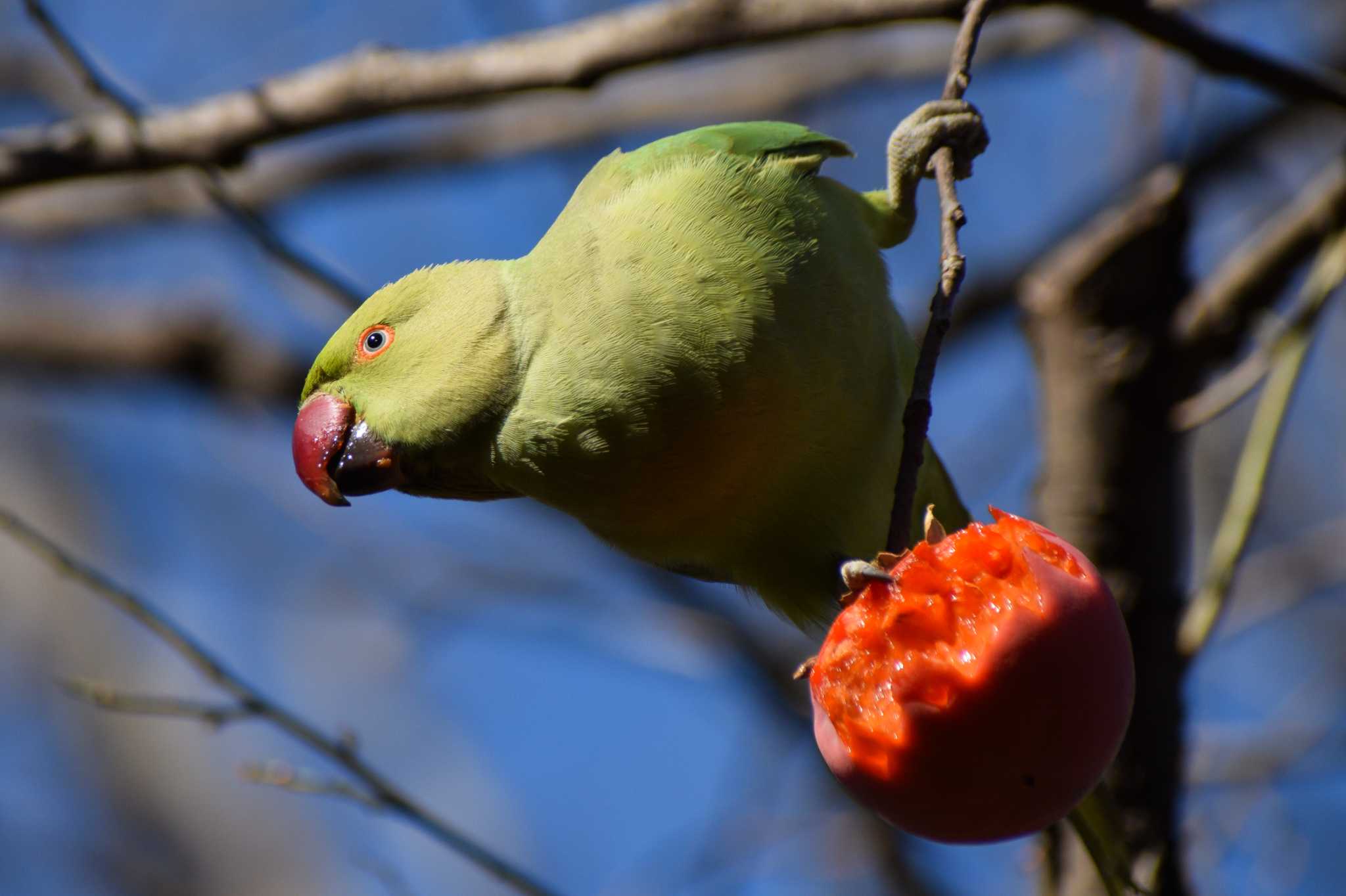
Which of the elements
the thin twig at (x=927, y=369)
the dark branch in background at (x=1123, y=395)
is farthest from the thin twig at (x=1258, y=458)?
the thin twig at (x=927, y=369)

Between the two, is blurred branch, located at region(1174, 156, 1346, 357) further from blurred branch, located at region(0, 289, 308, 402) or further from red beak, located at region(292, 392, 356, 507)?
blurred branch, located at region(0, 289, 308, 402)

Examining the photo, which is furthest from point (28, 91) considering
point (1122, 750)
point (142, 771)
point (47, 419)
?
point (1122, 750)

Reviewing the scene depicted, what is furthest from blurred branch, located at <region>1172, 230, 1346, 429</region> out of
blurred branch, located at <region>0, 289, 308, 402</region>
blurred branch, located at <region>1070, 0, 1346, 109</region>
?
blurred branch, located at <region>0, 289, 308, 402</region>

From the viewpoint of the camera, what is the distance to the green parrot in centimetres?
288

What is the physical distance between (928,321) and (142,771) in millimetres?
8926

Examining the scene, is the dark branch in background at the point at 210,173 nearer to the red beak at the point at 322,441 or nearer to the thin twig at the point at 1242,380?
the red beak at the point at 322,441

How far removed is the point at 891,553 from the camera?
2.36 metres

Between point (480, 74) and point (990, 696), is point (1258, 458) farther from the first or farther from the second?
point (480, 74)

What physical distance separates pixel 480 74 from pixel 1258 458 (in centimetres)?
240

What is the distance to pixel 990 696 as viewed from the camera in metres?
2.07

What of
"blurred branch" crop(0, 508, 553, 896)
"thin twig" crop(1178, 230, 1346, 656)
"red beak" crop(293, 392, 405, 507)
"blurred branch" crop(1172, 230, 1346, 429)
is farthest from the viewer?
"blurred branch" crop(1172, 230, 1346, 429)

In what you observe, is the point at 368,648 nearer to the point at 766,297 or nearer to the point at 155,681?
the point at 155,681

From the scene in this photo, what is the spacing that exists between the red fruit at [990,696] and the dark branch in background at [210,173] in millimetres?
2139

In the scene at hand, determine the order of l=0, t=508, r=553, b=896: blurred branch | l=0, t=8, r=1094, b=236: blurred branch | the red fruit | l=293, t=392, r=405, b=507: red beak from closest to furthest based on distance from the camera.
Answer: the red fruit, l=0, t=508, r=553, b=896: blurred branch, l=293, t=392, r=405, b=507: red beak, l=0, t=8, r=1094, b=236: blurred branch
